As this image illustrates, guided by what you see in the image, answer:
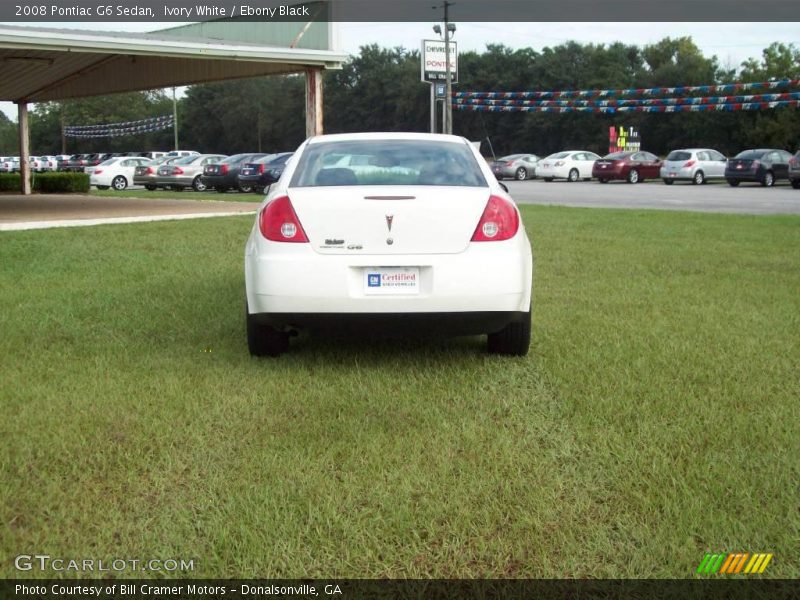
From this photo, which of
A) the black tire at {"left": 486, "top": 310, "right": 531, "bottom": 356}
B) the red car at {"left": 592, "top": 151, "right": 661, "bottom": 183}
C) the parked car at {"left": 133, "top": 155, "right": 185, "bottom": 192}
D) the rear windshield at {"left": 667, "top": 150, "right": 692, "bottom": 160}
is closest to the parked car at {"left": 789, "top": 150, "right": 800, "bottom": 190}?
the rear windshield at {"left": 667, "top": 150, "right": 692, "bottom": 160}

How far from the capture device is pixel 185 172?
113 ft

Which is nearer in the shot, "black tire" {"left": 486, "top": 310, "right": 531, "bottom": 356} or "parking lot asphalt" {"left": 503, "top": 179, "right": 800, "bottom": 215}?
"black tire" {"left": 486, "top": 310, "right": 531, "bottom": 356}

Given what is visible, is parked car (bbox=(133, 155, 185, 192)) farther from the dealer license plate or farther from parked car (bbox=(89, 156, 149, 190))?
the dealer license plate

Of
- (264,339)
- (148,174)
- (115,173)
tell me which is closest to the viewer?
(264,339)

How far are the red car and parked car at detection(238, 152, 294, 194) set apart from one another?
602 inches

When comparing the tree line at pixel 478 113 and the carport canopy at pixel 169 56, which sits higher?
the tree line at pixel 478 113

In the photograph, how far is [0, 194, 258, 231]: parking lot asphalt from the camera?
1726cm

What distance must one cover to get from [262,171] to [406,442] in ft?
87.7

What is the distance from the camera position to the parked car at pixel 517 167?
1816 inches

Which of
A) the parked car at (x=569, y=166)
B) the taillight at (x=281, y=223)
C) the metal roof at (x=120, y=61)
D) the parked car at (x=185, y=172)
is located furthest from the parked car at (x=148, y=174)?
the taillight at (x=281, y=223)

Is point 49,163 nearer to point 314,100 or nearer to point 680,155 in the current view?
point 680,155

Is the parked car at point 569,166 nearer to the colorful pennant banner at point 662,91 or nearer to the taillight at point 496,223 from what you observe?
the colorful pennant banner at point 662,91

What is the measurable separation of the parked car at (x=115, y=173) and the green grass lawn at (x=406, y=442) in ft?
104

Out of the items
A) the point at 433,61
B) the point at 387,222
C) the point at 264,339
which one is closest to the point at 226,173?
the point at 433,61
